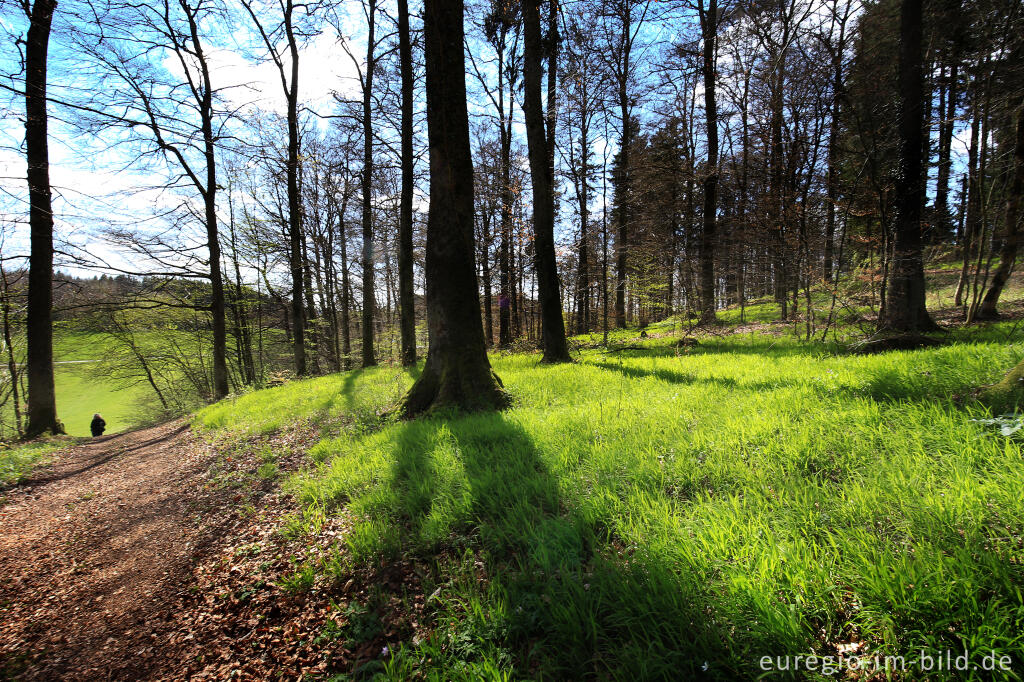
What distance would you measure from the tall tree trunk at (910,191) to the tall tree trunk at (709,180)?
5.40 metres

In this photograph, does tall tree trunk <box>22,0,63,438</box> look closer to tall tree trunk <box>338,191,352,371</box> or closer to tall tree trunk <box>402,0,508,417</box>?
tall tree trunk <box>338,191,352,371</box>

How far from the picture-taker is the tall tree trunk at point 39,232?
8039 millimetres

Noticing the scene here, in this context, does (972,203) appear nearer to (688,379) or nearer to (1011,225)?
(1011,225)

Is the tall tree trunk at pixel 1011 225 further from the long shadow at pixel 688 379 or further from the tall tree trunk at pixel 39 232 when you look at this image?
the tall tree trunk at pixel 39 232

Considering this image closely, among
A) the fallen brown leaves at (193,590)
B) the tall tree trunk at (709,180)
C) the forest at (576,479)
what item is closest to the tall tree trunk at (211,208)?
the forest at (576,479)

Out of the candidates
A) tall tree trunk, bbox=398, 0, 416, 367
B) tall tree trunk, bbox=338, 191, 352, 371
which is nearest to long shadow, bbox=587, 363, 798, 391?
tall tree trunk, bbox=398, 0, 416, 367

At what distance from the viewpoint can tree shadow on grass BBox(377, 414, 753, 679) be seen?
4.47ft

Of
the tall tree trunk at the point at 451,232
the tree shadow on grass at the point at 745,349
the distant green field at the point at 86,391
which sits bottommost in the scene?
the distant green field at the point at 86,391

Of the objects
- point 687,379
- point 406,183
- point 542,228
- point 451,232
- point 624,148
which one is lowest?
point 687,379

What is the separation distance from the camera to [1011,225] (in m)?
5.84

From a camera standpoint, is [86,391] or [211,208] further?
[86,391]

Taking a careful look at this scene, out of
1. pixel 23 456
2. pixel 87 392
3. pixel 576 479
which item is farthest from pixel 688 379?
pixel 87 392

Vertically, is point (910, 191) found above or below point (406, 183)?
below

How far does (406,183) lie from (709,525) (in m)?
10.5
